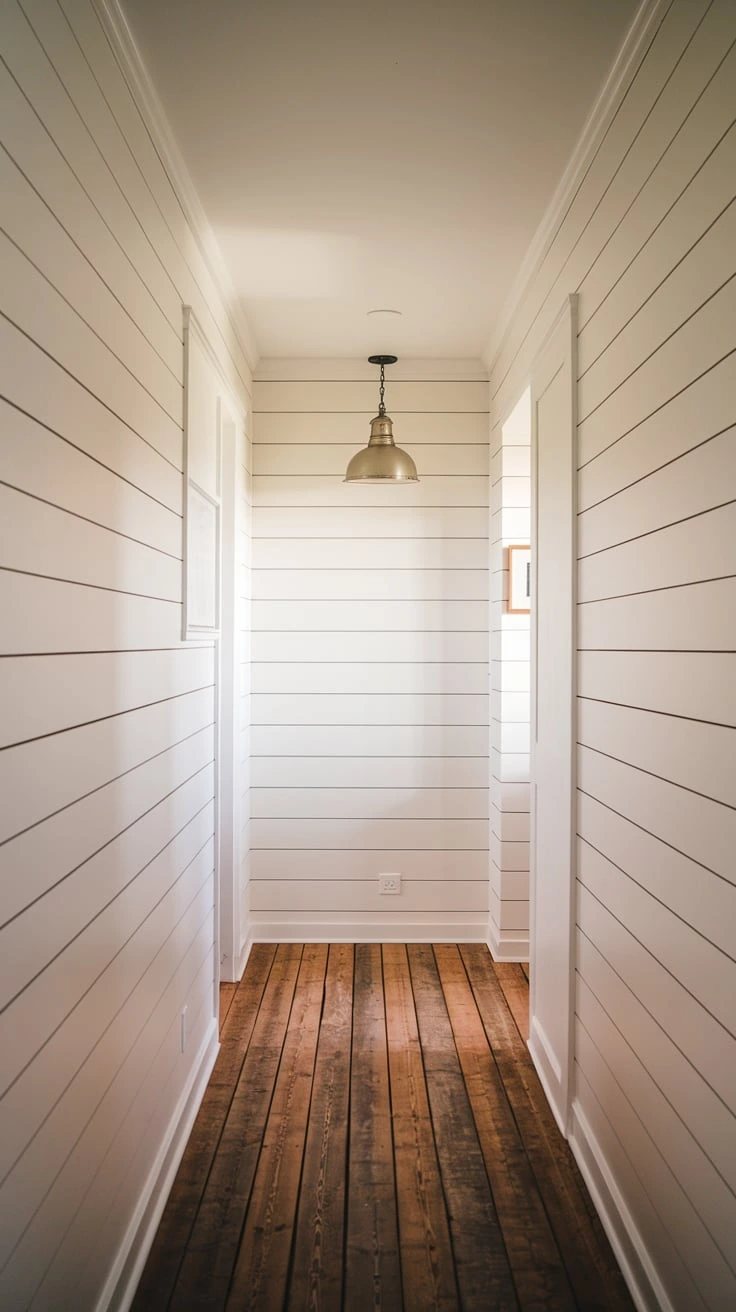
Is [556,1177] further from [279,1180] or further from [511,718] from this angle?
[511,718]

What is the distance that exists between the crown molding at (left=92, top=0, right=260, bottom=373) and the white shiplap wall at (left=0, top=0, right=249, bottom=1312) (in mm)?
38

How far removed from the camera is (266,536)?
4.28 metres

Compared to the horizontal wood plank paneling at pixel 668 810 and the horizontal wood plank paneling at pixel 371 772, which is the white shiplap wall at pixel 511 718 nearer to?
the horizontal wood plank paneling at pixel 371 772

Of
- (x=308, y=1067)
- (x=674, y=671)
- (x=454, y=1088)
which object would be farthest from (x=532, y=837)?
(x=674, y=671)

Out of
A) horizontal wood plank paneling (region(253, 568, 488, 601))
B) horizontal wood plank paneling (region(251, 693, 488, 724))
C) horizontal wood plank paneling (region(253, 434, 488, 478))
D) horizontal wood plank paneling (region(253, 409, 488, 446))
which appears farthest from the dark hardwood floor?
horizontal wood plank paneling (region(253, 409, 488, 446))

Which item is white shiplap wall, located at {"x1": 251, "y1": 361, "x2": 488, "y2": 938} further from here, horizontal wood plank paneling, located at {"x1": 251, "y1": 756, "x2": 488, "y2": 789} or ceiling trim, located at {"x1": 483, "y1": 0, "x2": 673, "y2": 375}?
ceiling trim, located at {"x1": 483, "y1": 0, "x2": 673, "y2": 375}

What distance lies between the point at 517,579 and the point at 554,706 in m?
1.38

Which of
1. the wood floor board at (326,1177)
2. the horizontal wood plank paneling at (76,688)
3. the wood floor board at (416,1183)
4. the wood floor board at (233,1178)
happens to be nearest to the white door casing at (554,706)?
the wood floor board at (416,1183)

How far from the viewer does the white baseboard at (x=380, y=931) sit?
4.30 meters

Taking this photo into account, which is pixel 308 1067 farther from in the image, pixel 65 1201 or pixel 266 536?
pixel 266 536

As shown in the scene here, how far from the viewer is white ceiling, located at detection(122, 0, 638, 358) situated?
1853 mm

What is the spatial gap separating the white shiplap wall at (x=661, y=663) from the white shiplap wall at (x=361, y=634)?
1.87 m

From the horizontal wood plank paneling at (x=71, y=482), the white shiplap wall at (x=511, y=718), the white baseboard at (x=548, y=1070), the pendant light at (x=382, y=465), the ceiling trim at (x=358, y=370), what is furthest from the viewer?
the ceiling trim at (x=358, y=370)

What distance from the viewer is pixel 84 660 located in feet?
5.16
